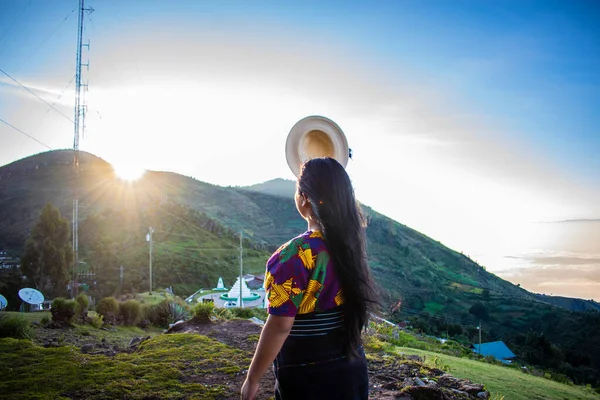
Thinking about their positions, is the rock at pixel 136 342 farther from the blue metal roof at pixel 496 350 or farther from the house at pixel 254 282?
the blue metal roof at pixel 496 350

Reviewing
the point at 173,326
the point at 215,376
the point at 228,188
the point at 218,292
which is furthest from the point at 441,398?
the point at 228,188

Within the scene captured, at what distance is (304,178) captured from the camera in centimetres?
209

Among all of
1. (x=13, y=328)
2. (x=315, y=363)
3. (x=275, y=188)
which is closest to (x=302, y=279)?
(x=315, y=363)

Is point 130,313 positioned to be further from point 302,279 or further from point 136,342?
point 302,279

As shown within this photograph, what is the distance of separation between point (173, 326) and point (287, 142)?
5715 millimetres

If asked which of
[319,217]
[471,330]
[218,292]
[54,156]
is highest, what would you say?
[54,156]

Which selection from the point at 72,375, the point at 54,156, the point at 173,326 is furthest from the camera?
the point at 54,156

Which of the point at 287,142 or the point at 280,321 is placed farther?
the point at 287,142

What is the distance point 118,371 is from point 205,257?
39.7 m

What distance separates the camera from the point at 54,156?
6831 cm

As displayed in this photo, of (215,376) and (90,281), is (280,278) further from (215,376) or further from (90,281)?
(90,281)

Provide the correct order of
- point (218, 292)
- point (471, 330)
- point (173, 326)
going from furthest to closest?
point (471, 330) → point (218, 292) → point (173, 326)

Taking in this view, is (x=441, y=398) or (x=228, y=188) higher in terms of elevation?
(x=228, y=188)

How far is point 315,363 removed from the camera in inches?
76.4
